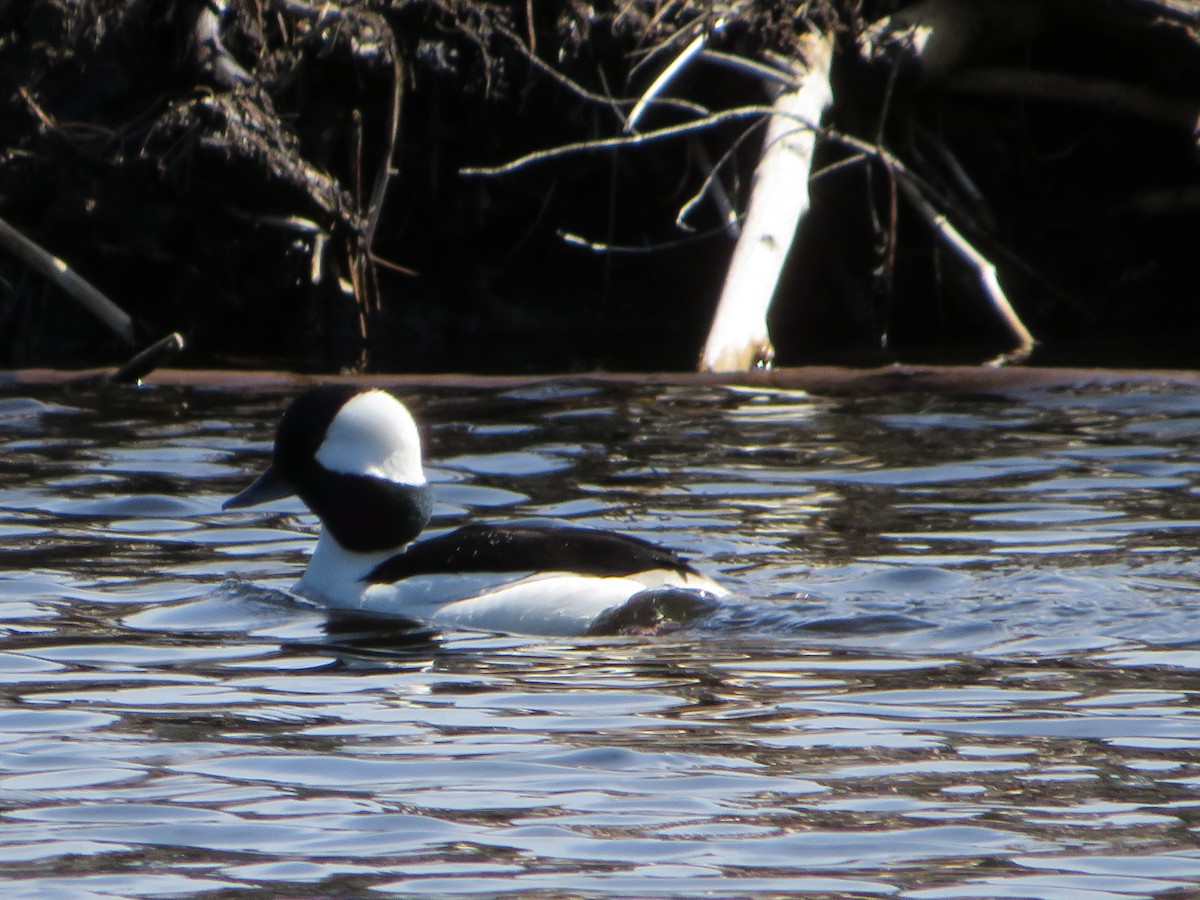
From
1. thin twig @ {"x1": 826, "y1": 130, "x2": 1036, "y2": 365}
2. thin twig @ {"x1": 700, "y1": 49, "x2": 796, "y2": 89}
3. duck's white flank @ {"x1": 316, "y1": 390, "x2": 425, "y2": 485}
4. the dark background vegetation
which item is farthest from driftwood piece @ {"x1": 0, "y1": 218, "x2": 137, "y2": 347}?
duck's white flank @ {"x1": 316, "y1": 390, "x2": 425, "y2": 485}

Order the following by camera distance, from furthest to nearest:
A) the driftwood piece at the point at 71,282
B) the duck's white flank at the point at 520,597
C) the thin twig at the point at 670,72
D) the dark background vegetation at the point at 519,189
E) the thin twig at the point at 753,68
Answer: the dark background vegetation at the point at 519,189 < the thin twig at the point at 753,68 < the driftwood piece at the point at 71,282 < the thin twig at the point at 670,72 < the duck's white flank at the point at 520,597

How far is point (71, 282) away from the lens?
12.0m

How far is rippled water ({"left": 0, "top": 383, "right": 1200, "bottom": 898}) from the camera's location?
388 centimetres

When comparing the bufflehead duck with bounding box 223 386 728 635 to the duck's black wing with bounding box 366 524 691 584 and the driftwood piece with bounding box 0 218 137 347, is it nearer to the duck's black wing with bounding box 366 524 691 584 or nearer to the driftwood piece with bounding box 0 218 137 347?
the duck's black wing with bounding box 366 524 691 584

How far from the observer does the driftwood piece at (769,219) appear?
11141 millimetres

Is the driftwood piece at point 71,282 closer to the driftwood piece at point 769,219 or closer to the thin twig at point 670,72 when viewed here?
the thin twig at point 670,72

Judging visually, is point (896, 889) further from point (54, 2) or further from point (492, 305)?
point (492, 305)

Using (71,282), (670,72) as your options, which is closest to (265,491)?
(71,282)

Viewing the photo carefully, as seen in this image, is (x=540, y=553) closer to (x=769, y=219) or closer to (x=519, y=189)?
(x=769, y=219)

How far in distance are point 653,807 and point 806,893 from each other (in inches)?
23.6

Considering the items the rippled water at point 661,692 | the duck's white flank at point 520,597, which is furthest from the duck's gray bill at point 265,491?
the duck's white flank at point 520,597

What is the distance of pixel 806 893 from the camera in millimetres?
3650

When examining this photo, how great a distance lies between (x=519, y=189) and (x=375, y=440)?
319 inches

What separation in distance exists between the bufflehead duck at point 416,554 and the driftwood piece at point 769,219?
14.2 feet
